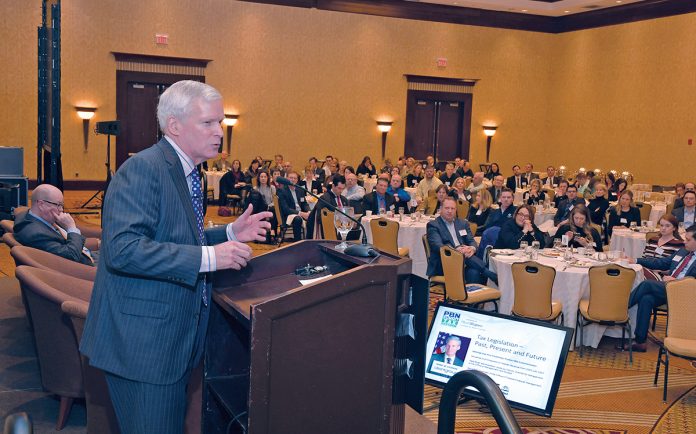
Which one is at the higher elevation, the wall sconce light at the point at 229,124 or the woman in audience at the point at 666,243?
the wall sconce light at the point at 229,124

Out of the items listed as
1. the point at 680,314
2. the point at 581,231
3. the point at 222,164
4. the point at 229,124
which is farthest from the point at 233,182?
the point at 680,314

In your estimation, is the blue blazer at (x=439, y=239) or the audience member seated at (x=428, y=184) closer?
the blue blazer at (x=439, y=239)

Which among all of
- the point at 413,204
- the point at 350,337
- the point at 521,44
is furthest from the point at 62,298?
the point at 521,44

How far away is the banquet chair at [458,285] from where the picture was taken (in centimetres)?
704

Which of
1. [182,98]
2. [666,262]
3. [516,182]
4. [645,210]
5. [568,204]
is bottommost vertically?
[666,262]

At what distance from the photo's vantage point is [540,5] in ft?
65.8

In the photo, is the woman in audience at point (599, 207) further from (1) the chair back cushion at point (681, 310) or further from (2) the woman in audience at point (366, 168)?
(2) the woman in audience at point (366, 168)

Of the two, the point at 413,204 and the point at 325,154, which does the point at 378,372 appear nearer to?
the point at 413,204

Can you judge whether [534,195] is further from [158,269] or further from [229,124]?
[158,269]

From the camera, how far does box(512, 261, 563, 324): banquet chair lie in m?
6.56

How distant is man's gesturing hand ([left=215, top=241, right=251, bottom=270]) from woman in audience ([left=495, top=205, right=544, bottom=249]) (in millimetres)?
6448

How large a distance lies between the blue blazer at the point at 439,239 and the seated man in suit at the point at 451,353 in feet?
12.4

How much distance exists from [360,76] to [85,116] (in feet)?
22.8

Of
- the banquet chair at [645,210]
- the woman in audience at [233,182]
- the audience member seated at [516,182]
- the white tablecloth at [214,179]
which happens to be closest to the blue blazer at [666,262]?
the banquet chair at [645,210]
